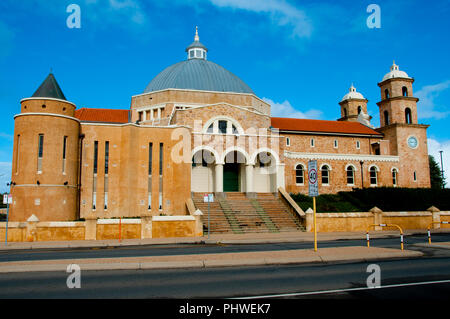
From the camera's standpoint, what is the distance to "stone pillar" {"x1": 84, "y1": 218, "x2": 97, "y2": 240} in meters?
22.7

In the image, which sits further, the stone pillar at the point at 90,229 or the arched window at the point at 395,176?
the arched window at the point at 395,176

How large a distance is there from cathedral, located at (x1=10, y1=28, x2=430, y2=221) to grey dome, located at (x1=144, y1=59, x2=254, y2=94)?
0.14m

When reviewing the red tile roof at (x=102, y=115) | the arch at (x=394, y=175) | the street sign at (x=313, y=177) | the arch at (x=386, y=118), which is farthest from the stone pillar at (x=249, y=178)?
the arch at (x=386, y=118)

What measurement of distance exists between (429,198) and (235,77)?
24605 mm

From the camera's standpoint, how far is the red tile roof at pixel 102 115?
41.4m

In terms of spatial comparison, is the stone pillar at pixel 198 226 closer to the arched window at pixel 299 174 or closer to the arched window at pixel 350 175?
the arched window at pixel 299 174

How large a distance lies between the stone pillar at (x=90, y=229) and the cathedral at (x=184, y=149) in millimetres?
5722

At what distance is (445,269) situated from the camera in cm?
1116

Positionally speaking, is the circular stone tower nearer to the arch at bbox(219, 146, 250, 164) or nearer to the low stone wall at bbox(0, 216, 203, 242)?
the low stone wall at bbox(0, 216, 203, 242)

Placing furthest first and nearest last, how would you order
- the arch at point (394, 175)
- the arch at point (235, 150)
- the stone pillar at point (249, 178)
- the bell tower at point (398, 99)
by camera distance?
the bell tower at point (398, 99), the arch at point (394, 175), the stone pillar at point (249, 178), the arch at point (235, 150)

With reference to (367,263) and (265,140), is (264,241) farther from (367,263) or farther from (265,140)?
(265,140)

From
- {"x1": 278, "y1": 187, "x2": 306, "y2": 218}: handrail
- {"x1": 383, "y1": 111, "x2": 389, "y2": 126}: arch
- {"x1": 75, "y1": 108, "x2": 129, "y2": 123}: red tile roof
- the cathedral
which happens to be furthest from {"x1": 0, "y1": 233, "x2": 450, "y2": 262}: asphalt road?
{"x1": 383, "y1": 111, "x2": 389, "y2": 126}: arch

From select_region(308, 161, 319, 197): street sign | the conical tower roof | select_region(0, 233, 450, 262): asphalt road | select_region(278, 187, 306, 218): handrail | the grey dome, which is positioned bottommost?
select_region(0, 233, 450, 262): asphalt road
